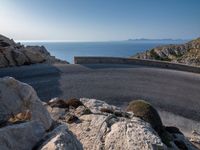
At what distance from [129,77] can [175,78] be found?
153 inches

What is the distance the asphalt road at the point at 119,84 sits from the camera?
2038 cm

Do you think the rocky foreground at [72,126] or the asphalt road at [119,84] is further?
the asphalt road at [119,84]

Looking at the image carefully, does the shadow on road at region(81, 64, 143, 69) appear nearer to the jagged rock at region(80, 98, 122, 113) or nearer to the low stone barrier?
the low stone barrier

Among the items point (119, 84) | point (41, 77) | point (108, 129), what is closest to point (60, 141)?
point (108, 129)

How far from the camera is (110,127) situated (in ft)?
34.9

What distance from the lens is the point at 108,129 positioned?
34.4ft

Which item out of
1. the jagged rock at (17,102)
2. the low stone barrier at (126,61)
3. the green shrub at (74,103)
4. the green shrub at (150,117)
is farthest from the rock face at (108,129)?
the low stone barrier at (126,61)

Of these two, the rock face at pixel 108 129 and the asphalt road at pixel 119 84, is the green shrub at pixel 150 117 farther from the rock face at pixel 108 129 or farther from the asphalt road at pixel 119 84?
the asphalt road at pixel 119 84

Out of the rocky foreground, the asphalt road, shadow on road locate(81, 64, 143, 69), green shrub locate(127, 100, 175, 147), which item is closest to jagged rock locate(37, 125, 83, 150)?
the rocky foreground

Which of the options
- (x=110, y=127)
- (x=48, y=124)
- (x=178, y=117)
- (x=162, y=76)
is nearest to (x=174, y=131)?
(x=178, y=117)

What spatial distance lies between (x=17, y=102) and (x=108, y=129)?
4067 mm

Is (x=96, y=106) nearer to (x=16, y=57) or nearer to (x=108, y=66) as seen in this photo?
(x=108, y=66)

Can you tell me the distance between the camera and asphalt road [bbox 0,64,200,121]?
2038 centimetres

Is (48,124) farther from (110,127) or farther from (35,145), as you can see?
(110,127)
